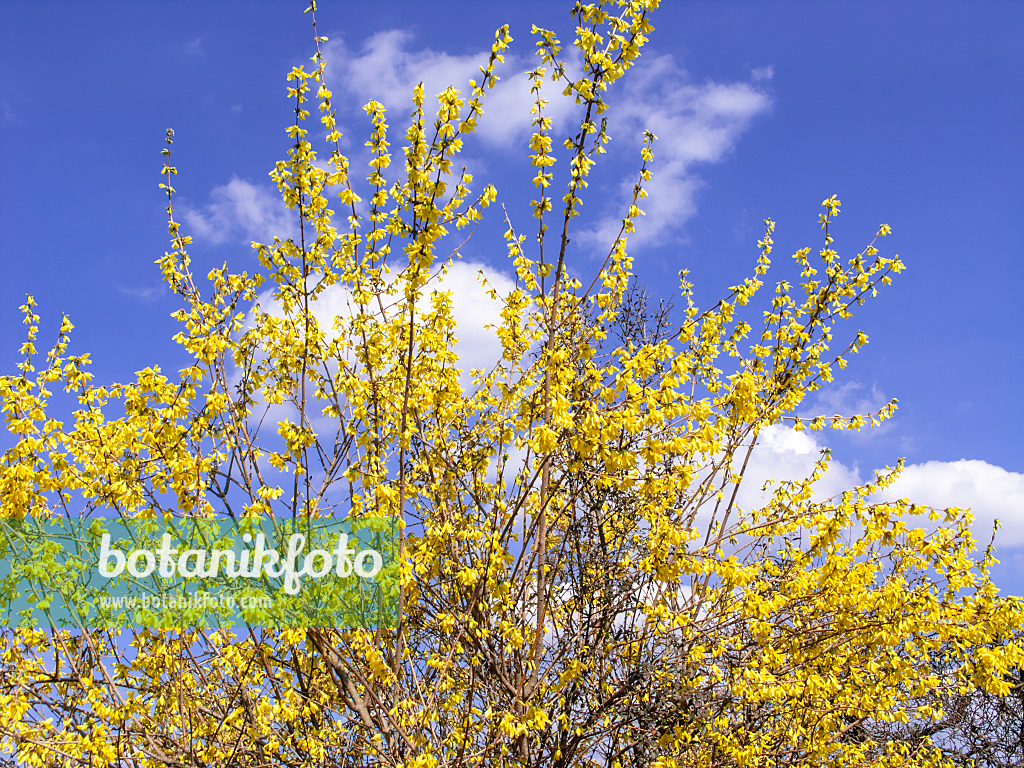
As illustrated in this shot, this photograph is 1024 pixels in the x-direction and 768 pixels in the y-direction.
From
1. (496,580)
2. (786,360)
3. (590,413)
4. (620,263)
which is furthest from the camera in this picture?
(786,360)

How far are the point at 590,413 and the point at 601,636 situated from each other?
184 cm

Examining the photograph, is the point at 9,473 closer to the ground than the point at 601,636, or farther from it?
farther from it

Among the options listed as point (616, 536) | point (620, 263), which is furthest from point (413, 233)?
point (616, 536)

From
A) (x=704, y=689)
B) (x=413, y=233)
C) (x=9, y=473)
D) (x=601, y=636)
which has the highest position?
(x=413, y=233)

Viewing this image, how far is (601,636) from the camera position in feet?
18.2

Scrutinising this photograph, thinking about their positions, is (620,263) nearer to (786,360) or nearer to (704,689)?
(786,360)

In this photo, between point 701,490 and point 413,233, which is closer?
point 413,233

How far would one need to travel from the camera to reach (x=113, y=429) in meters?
5.54

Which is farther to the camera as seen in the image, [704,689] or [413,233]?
[704,689]

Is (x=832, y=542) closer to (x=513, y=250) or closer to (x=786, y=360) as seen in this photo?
(x=786, y=360)

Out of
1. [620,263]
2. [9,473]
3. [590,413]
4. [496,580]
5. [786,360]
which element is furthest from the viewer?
[786,360]

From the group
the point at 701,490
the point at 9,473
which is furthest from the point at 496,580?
the point at 9,473

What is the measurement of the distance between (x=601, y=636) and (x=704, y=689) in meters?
0.94

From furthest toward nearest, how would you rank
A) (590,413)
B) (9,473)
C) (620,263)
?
(620,263) → (9,473) → (590,413)
